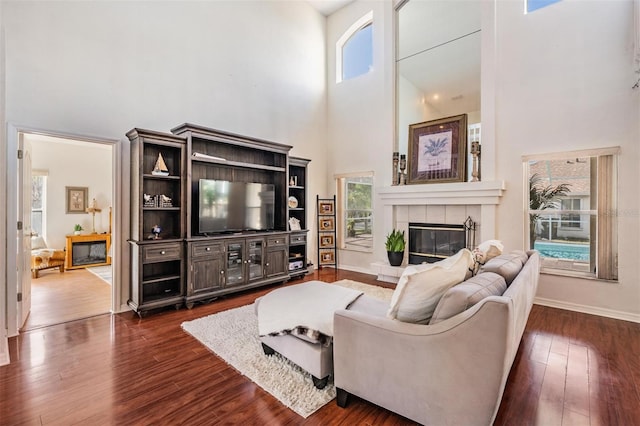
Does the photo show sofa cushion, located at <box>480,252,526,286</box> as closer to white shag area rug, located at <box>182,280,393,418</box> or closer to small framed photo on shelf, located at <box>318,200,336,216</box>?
white shag area rug, located at <box>182,280,393,418</box>

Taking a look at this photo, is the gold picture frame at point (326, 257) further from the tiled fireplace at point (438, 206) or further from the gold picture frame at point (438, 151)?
the gold picture frame at point (438, 151)

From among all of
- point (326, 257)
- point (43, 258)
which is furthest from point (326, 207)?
point (43, 258)

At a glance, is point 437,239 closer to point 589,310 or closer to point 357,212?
point 357,212

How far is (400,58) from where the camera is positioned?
549 cm

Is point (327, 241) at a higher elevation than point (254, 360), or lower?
higher

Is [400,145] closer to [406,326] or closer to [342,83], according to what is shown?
[342,83]

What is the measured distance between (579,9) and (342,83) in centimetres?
383

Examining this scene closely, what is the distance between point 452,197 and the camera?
15.3ft

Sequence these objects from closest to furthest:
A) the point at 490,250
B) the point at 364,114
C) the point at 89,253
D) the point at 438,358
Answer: the point at 438,358 → the point at 490,250 → the point at 364,114 → the point at 89,253

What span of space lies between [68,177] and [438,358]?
8.42 m

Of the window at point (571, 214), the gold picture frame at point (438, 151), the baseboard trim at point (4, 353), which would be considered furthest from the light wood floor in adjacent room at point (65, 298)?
the window at point (571, 214)

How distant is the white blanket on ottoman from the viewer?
2.10 metres

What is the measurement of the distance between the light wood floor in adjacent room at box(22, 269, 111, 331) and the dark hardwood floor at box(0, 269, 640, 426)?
0.34 metres

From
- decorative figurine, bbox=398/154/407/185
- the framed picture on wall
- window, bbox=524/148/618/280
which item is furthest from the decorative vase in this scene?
the framed picture on wall
